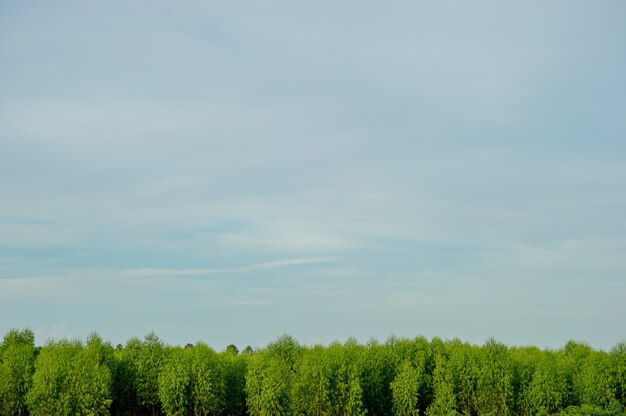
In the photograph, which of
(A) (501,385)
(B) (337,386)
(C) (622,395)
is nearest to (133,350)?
(B) (337,386)

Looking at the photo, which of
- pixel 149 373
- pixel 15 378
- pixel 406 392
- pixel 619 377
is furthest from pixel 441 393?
pixel 15 378

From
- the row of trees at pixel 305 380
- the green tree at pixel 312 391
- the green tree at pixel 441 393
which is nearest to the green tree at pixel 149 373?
the row of trees at pixel 305 380

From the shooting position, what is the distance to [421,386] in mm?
99750

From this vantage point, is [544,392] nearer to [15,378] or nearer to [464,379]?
[464,379]

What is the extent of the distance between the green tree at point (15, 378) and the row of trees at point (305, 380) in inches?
6.1

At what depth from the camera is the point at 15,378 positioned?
95.7m

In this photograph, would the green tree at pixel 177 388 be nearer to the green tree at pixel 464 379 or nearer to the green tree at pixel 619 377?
the green tree at pixel 464 379

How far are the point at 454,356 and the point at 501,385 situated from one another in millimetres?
7429

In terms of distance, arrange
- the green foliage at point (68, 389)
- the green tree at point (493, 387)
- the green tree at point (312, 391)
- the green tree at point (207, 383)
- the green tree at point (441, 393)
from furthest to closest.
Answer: the green tree at point (493, 387) → the green tree at point (207, 383) → the green tree at point (312, 391) → the green tree at point (441, 393) → the green foliage at point (68, 389)

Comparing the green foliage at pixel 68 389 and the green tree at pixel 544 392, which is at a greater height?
the green foliage at pixel 68 389

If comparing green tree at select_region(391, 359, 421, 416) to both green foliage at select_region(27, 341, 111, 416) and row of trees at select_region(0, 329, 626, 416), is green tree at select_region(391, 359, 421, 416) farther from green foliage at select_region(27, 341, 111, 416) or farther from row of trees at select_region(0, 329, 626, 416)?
green foliage at select_region(27, 341, 111, 416)

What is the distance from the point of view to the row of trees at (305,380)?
90.3 metres

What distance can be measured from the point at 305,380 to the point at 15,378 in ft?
129

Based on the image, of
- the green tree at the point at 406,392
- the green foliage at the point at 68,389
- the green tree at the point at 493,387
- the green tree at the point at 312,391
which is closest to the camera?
the green foliage at the point at 68,389
